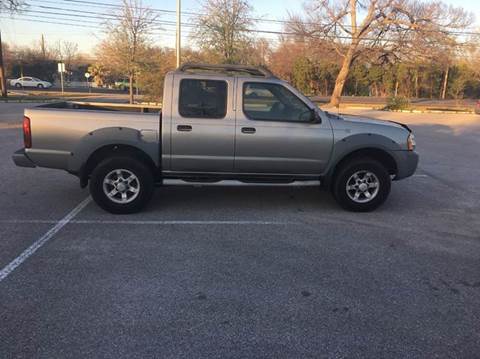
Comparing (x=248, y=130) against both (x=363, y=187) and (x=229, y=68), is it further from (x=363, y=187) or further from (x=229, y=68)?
(x=363, y=187)

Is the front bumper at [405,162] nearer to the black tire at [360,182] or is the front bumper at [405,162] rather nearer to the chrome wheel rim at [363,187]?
the black tire at [360,182]

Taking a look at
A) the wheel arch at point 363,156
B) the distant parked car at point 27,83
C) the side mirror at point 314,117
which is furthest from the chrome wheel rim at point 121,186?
the distant parked car at point 27,83

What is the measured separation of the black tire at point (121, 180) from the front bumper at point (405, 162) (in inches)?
134

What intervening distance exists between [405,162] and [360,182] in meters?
0.71

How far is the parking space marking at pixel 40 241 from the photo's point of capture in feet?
13.0

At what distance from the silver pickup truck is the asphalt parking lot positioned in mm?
434

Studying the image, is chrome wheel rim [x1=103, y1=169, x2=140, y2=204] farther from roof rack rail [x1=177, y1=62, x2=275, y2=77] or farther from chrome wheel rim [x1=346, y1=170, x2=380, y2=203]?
chrome wheel rim [x1=346, y1=170, x2=380, y2=203]

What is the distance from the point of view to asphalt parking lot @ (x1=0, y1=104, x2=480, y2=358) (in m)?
3.01

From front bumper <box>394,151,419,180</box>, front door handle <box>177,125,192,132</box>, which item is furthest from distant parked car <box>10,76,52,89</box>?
front bumper <box>394,151,419,180</box>

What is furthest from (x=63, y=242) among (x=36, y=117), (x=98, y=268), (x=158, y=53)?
(x=158, y=53)

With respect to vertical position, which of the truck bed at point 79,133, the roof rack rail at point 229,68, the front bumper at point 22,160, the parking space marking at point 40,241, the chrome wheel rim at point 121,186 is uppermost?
the roof rack rail at point 229,68

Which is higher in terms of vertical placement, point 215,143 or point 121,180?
point 215,143

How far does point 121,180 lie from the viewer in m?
5.60

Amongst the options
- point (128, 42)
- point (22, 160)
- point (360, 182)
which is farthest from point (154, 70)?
point (360, 182)
